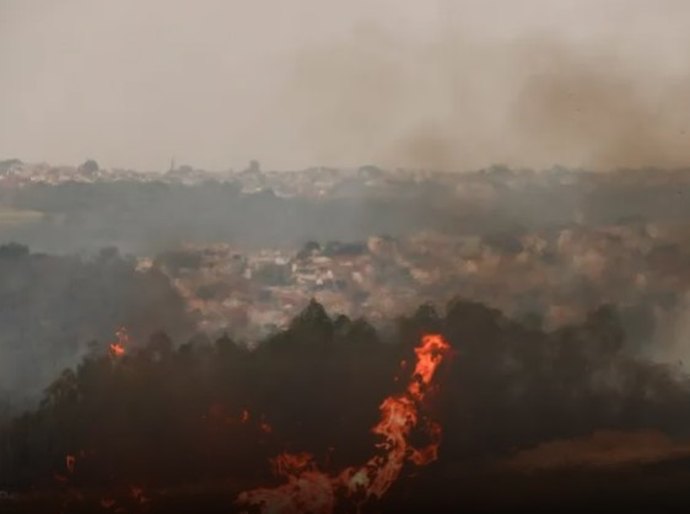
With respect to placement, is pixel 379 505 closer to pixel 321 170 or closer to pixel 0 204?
pixel 321 170

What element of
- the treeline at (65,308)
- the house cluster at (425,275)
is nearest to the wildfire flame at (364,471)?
the house cluster at (425,275)

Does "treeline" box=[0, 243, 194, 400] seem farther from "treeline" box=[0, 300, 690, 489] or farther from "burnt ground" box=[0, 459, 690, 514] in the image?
"burnt ground" box=[0, 459, 690, 514]

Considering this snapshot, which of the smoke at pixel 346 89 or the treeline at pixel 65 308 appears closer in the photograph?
the treeline at pixel 65 308

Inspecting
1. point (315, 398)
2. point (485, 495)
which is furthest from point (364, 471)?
point (485, 495)

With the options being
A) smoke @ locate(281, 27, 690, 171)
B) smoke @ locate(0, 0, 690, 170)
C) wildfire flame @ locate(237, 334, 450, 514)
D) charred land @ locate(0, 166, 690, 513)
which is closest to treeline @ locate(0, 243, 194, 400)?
charred land @ locate(0, 166, 690, 513)

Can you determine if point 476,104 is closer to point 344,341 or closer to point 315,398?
point 344,341

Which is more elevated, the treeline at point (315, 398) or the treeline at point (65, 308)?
the treeline at point (65, 308)

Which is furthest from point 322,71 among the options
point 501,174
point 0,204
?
point 0,204

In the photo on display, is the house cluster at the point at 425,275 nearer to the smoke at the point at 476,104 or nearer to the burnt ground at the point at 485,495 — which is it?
the smoke at the point at 476,104
